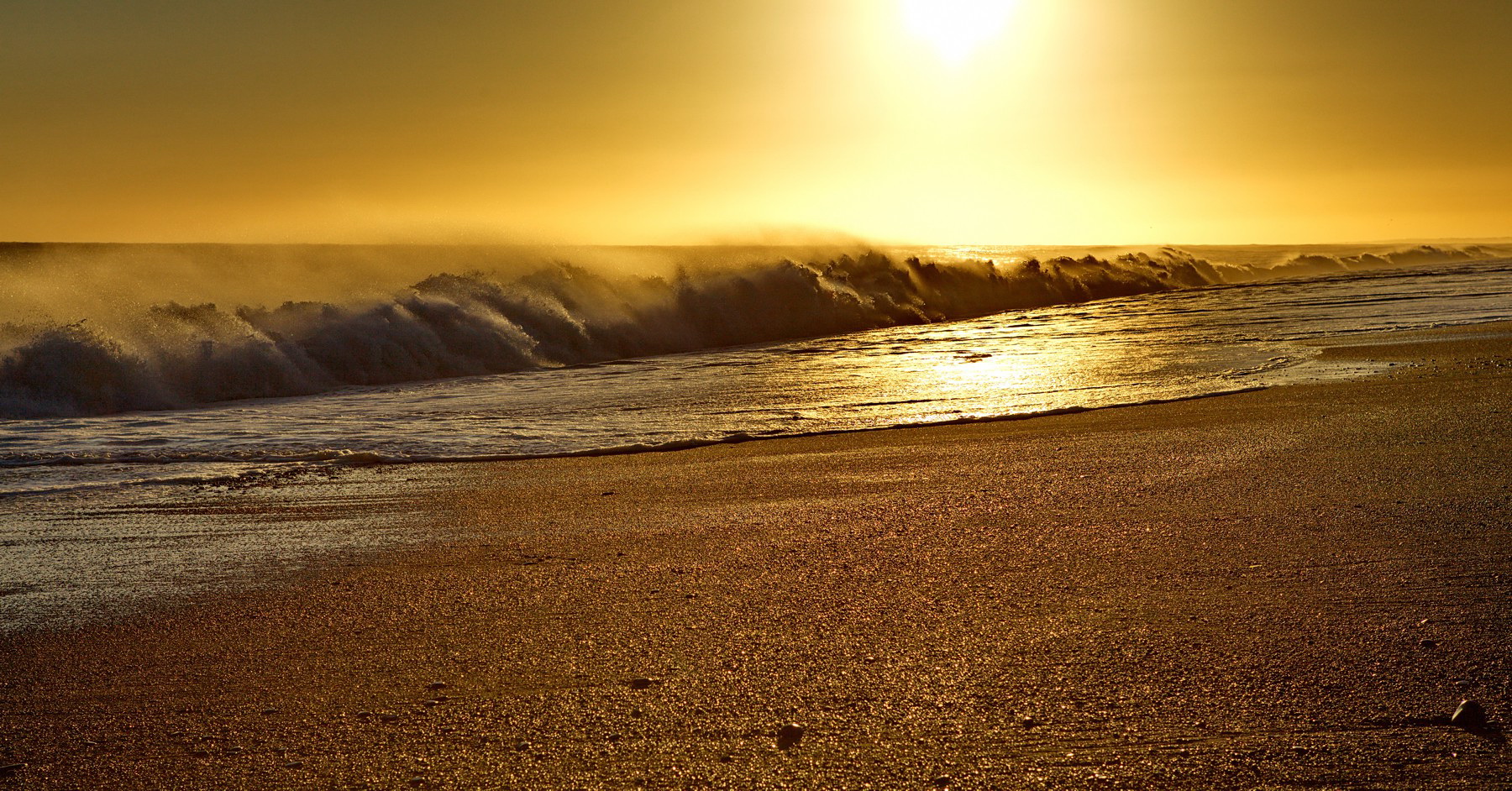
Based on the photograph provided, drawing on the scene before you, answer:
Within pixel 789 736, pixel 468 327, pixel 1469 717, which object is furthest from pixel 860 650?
pixel 468 327

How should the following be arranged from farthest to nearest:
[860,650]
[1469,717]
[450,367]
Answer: [450,367] < [860,650] < [1469,717]

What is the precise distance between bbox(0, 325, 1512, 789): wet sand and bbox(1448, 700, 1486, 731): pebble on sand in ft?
0.15

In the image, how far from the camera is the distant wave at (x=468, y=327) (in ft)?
49.6

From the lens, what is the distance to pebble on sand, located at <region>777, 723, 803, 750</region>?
3.22 meters

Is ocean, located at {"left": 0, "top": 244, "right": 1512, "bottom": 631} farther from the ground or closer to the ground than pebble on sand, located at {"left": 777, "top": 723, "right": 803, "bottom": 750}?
farther from the ground

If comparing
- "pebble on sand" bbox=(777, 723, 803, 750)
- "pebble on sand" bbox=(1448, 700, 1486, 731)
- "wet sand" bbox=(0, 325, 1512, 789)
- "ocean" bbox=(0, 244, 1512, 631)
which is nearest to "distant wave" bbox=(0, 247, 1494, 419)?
"ocean" bbox=(0, 244, 1512, 631)

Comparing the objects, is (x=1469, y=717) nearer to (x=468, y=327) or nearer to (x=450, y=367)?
(x=450, y=367)

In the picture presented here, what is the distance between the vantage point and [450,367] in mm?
18562

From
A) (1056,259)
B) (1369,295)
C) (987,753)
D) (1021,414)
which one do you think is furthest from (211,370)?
(1056,259)

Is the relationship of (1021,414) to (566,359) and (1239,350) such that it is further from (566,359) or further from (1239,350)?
(566,359)

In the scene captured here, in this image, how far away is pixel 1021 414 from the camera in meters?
10.1

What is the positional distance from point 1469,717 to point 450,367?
673 inches

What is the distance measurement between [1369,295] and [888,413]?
2045 centimetres

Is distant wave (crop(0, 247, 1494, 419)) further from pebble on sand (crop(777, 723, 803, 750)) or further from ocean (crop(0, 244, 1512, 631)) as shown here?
pebble on sand (crop(777, 723, 803, 750))
